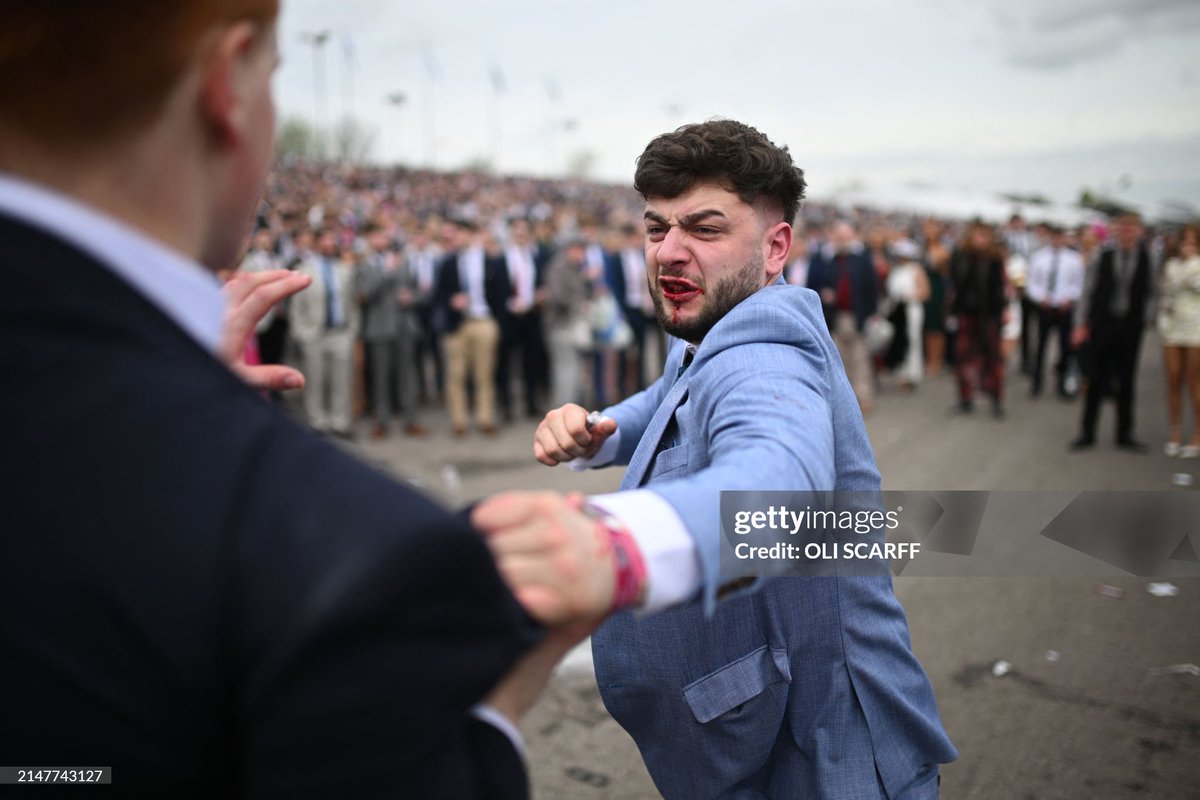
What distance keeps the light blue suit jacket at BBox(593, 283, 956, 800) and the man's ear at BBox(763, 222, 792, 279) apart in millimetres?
289

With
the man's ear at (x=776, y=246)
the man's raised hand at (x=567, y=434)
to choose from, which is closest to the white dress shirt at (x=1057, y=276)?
the man's ear at (x=776, y=246)

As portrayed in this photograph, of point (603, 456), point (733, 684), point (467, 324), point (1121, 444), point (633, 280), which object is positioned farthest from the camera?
point (633, 280)

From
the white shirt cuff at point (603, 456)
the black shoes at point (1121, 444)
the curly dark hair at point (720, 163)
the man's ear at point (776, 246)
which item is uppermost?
the curly dark hair at point (720, 163)

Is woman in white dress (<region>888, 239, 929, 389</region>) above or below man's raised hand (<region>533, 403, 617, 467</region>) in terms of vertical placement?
below

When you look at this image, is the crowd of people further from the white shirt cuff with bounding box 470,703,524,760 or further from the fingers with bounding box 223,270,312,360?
the white shirt cuff with bounding box 470,703,524,760

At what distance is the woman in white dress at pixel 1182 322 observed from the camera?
325 inches

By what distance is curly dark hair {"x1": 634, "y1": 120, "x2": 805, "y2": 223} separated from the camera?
2.03 m

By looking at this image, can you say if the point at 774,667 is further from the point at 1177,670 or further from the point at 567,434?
the point at 1177,670

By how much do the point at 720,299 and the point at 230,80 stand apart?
1340 mm

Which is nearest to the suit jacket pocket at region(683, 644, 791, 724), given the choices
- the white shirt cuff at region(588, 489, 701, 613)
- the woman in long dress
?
the white shirt cuff at region(588, 489, 701, 613)

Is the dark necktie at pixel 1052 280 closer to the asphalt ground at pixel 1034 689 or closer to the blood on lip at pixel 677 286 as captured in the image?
the asphalt ground at pixel 1034 689

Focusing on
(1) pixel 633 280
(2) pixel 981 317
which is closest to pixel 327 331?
(1) pixel 633 280

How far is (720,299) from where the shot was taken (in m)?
2.01

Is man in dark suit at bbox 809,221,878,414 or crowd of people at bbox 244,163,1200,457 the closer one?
crowd of people at bbox 244,163,1200,457
